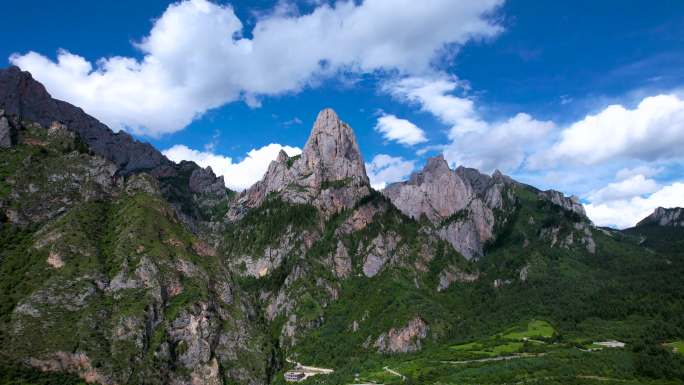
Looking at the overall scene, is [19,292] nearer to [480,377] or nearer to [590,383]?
[480,377]

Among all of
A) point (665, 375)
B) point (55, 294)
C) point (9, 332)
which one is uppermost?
point (55, 294)

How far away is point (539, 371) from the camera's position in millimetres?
195125

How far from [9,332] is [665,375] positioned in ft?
724

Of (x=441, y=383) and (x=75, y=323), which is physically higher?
(x=75, y=323)

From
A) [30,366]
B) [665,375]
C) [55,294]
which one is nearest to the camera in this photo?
[30,366]

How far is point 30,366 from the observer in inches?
6909

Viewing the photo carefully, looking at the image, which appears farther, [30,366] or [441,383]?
[441,383]

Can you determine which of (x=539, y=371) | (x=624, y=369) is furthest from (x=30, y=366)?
(x=624, y=369)

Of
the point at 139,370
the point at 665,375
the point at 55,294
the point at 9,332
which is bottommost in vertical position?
the point at 665,375

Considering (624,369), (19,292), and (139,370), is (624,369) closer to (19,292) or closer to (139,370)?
(139,370)

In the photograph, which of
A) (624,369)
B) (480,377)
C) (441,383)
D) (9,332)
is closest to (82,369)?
(9,332)

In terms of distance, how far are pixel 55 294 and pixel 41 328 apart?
48.0ft

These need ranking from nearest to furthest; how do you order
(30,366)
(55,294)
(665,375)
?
(30,366), (665,375), (55,294)

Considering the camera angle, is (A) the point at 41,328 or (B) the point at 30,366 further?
(A) the point at 41,328
